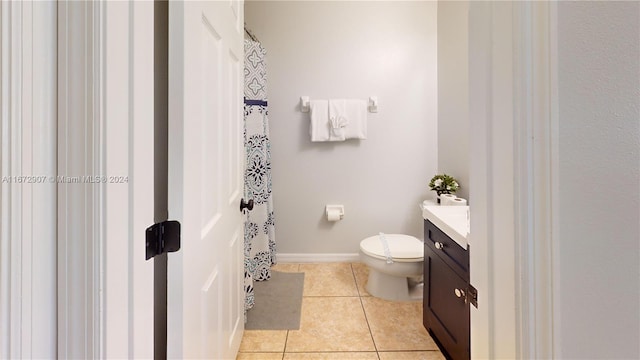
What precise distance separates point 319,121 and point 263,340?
67.5 inches

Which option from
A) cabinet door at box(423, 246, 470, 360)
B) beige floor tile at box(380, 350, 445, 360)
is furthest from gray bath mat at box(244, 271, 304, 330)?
cabinet door at box(423, 246, 470, 360)

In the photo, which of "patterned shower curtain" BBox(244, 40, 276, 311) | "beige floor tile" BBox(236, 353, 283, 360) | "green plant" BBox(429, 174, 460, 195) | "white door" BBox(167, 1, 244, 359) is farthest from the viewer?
"green plant" BBox(429, 174, 460, 195)

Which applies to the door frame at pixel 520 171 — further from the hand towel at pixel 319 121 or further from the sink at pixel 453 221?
the hand towel at pixel 319 121

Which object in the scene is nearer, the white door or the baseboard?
the white door

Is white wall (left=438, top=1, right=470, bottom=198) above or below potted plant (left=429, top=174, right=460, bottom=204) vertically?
above

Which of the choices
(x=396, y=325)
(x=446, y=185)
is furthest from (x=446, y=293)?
(x=446, y=185)

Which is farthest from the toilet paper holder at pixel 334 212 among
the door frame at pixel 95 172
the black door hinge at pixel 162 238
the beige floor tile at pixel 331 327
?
the door frame at pixel 95 172

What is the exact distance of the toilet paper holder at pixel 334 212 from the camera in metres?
2.66

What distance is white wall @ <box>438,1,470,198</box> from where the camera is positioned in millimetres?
2186

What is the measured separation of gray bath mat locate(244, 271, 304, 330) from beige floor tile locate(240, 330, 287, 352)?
0.04 metres

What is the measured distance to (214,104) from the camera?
1035 millimetres

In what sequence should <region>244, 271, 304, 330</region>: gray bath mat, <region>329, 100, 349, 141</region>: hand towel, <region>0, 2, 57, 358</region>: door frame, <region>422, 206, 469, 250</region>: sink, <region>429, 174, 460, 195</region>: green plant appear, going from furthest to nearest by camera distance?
<region>329, 100, 349, 141</region>: hand towel < <region>429, 174, 460, 195</region>: green plant < <region>244, 271, 304, 330</region>: gray bath mat < <region>422, 206, 469, 250</region>: sink < <region>0, 2, 57, 358</region>: door frame

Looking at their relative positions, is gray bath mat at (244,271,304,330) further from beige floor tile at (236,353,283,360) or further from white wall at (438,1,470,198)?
white wall at (438,1,470,198)

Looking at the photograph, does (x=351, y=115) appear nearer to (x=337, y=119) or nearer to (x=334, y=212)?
(x=337, y=119)
